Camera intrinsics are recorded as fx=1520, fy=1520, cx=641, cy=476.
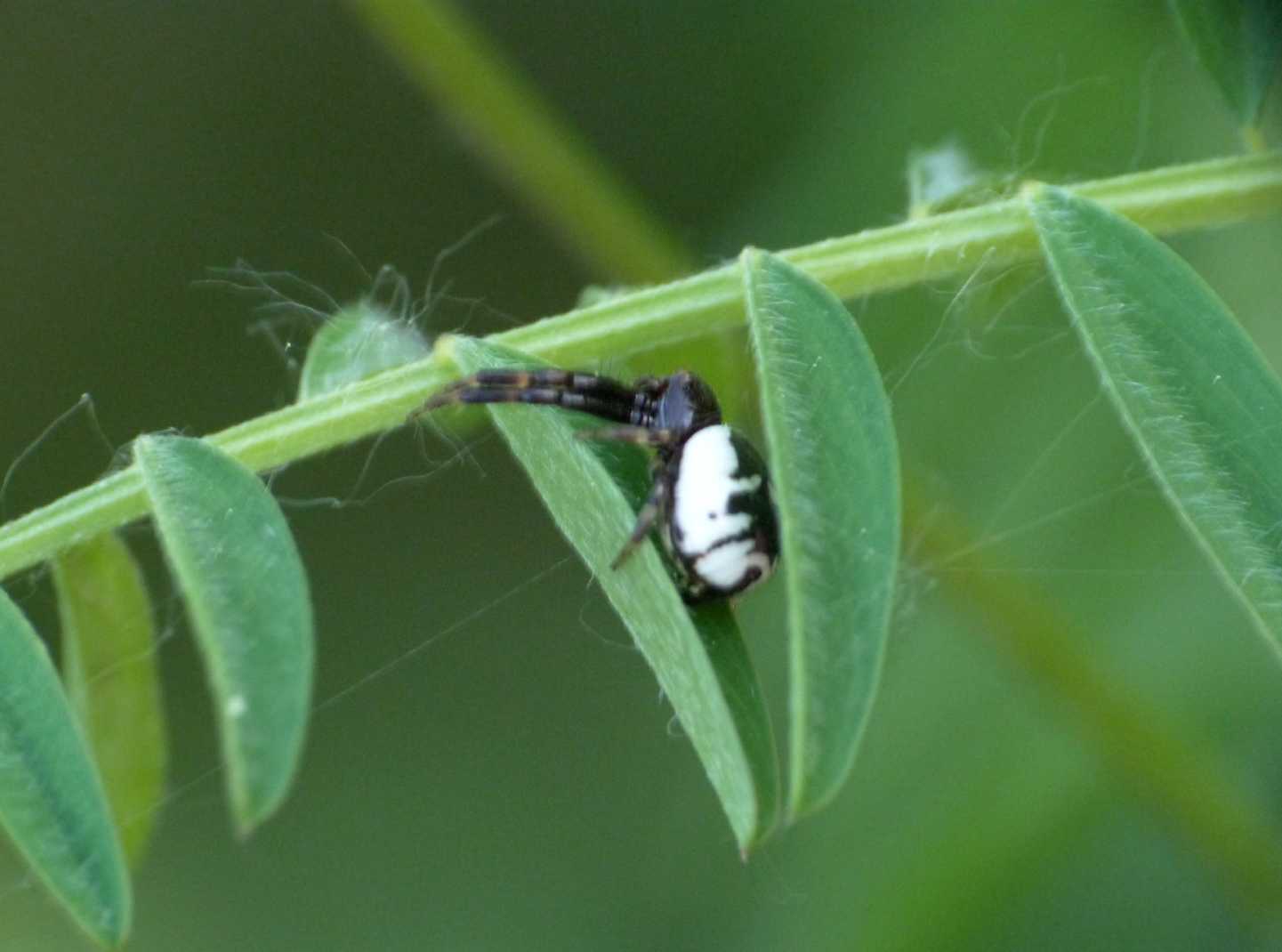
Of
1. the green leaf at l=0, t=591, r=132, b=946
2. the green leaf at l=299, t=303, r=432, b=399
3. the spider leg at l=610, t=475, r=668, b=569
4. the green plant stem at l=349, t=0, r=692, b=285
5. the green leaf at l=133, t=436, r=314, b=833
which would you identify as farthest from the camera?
the green plant stem at l=349, t=0, r=692, b=285

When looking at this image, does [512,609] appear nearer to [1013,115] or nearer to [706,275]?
[1013,115]

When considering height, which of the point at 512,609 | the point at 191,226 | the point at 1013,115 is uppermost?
the point at 191,226

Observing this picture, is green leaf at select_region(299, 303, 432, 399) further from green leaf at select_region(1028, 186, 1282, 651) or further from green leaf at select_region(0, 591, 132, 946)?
green leaf at select_region(1028, 186, 1282, 651)

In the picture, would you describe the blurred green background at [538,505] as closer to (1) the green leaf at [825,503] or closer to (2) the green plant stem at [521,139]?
(2) the green plant stem at [521,139]

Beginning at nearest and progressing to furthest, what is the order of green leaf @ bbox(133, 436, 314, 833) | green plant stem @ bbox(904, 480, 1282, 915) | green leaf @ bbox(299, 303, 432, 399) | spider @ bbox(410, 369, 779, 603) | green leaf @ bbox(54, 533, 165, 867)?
1. green leaf @ bbox(133, 436, 314, 833)
2. spider @ bbox(410, 369, 779, 603)
3. green leaf @ bbox(299, 303, 432, 399)
4. green leaf @ bbox(54, 533, 165, 867)
5. green plant stem @ bbox(904, 480, 1282, 915)

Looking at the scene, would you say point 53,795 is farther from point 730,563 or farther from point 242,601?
point 730,563

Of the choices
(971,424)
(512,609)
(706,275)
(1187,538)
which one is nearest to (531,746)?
(512,609)

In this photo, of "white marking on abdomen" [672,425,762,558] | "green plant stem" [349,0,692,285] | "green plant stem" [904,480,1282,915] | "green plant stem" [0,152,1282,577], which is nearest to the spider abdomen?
"white marking on abdomen" [672,425,762,558]
